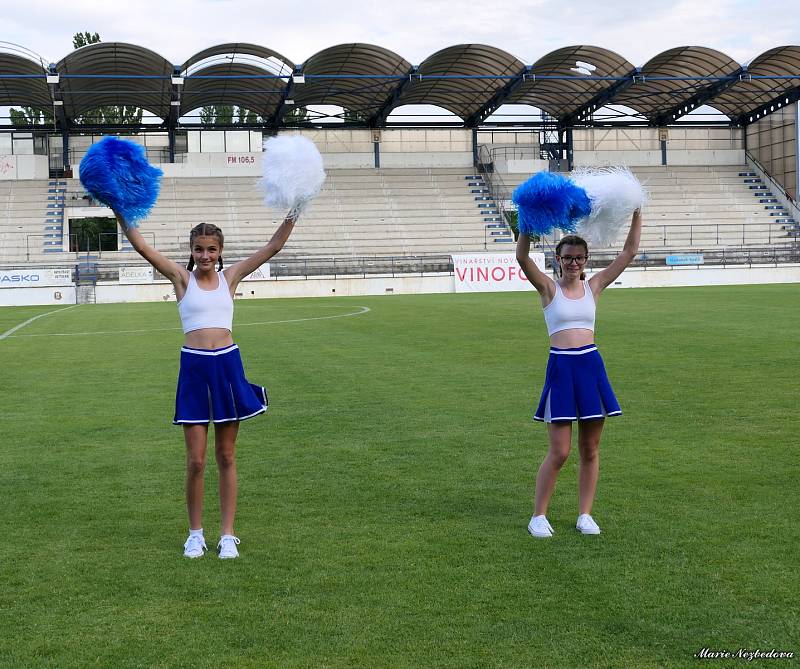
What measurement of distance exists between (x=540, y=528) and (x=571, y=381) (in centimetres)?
80

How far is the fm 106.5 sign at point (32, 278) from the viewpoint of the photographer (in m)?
37.1

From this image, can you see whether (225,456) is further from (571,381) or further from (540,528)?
(571,381)

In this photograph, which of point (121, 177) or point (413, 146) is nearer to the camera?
point (121, 177)

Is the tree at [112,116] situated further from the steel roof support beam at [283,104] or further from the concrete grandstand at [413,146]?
the steel roof support beam at [283,104]

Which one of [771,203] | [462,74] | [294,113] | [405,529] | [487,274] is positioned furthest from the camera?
[294,113]

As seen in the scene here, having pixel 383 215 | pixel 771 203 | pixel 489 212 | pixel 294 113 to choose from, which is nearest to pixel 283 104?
pixel 294 113

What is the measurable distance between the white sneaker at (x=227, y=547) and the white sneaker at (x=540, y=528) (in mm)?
1567

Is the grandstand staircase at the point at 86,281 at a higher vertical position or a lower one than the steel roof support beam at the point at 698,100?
lower

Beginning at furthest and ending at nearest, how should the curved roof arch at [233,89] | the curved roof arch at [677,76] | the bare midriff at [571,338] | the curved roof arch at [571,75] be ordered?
the curved roof arch at [677,76]
the curved roof arch at [571,75]
the curved roof arch at [233,89]
the bare midriff at [571,338]

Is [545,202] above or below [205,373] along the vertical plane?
above

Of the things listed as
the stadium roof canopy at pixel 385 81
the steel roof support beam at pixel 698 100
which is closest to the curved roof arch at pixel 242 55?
the stadium roof canopy at pixel 385 81

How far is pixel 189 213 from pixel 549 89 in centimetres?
1839

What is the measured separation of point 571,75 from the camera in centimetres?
4709

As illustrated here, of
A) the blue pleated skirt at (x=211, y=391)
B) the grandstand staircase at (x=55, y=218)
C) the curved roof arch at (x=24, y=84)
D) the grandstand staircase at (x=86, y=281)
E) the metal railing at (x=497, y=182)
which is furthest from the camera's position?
the metal railing at (x=497, y=182)
